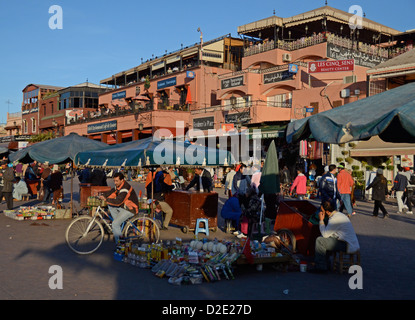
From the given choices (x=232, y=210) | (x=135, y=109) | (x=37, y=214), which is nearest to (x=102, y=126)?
(x=135, y=109)

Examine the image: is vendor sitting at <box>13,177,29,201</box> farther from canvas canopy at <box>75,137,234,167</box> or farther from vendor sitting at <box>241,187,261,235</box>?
vendor sitting at <box>241,187,261,235</box>

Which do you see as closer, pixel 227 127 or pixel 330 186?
pixel 330 186

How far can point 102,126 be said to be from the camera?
4641cm

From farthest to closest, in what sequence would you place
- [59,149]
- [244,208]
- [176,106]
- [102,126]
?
[102,126]
[176,106]
[59,149]
[244,208]

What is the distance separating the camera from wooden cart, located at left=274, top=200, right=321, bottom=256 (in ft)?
29.3

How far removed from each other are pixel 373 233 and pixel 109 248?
7018 mm

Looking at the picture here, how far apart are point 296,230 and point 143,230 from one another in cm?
333

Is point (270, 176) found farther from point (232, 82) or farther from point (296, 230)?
point (232, 82)

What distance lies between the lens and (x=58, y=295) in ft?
20.8

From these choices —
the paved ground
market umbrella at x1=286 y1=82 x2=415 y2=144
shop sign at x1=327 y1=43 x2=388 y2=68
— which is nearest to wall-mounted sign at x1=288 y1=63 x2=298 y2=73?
shop sign at x1=327 y1=43 x2=388 y2=68

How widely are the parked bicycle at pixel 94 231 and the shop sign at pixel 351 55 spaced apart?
24.4 meters

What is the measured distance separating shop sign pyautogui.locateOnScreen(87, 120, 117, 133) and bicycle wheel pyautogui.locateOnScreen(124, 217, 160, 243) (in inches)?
1374

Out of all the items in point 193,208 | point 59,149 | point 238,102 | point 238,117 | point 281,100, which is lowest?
point 193,208

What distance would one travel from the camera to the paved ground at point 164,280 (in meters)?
6.43
